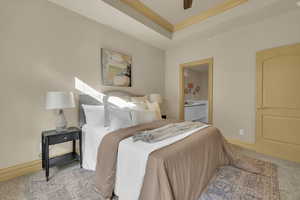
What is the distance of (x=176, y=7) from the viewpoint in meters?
2.64

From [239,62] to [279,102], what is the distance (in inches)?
42.4

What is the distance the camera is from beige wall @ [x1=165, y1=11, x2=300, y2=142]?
2.42m

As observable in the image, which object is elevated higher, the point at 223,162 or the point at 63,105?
the point at 63,105

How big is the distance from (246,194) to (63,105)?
256 cm

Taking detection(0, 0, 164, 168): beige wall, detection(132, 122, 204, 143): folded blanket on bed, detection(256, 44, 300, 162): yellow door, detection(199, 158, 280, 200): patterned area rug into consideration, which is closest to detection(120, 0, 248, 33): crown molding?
detection(0, 0, 164, 168): beige wall

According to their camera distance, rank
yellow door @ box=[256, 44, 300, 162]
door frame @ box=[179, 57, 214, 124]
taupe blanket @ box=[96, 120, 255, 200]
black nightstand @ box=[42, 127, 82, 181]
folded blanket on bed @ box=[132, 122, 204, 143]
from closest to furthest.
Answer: taupe blanket @ box=[96, 120, 255, 200]
folded blanket on bed @ box=[132, 122, 204, 143]
black nightstand @ box=[42, 127, 82, 181]
yellow door @ box=[256, 44, 300, 162]
door frame @ box=[179, 57, 214, 124]

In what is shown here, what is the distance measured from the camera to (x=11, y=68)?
1781 mm

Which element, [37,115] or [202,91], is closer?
[37,115]

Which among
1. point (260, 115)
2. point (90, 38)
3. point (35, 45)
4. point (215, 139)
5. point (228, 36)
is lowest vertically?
point (215, 139)

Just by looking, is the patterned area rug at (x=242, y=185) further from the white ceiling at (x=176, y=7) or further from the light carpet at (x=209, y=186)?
the white ceiling at (x=176, y=7)

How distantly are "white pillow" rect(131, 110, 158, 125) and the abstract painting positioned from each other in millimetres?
1085

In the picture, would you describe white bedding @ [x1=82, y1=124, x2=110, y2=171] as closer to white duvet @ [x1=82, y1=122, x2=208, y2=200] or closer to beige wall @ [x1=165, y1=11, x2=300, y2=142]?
white duvet @ [x1=82, y1=122, x2=208, y2=200]

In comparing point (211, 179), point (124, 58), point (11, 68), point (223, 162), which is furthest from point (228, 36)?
point (11, 68)

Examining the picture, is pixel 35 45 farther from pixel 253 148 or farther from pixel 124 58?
pixel 253 148
